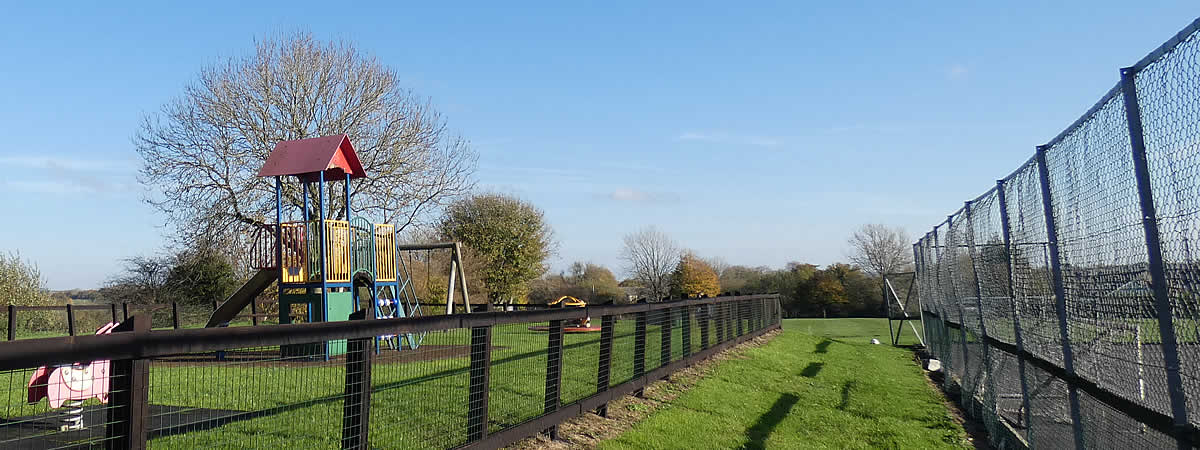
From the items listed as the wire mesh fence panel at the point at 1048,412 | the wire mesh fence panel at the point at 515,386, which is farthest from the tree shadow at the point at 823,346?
the wire mesh fence panel at the point at 1048,412

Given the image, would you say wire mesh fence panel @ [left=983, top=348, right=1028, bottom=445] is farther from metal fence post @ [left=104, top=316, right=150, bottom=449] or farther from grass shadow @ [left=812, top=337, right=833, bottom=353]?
grass shadow @ [left=812, top=337, right=833, bottom=353]

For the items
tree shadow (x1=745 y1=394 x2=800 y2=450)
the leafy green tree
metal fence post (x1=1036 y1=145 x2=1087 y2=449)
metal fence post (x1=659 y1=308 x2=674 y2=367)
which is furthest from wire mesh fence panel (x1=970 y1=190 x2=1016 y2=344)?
the leafy green tree

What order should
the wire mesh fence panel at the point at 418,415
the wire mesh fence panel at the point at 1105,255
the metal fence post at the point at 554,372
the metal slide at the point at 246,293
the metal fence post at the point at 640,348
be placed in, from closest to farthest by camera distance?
the wire mesh fence panel at the point at 1105,255, the wire mesh fence panel at the point at 418,415, the metal fence post at the point at 554,372, the metal fence post at the point at 640,348, the metal slide at the point at 246,293

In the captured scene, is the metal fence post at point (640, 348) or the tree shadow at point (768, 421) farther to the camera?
the metal fence post at point (640, 348)

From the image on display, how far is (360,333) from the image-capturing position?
389 cm

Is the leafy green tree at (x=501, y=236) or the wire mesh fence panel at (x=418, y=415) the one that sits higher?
the leafy green tree at (x=501, y=236)

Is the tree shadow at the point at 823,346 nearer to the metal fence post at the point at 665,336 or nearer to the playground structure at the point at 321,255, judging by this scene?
the metal fence post at the point at 665,336

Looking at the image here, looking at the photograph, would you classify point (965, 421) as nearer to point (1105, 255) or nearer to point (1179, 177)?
point (1105, 255)

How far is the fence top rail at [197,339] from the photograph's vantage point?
8.04ft

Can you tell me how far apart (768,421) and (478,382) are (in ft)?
10.4

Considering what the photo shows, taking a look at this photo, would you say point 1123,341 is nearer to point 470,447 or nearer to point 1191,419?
point 1191,419

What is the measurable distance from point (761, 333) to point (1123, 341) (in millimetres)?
13181

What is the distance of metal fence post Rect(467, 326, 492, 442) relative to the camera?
15.8 feet

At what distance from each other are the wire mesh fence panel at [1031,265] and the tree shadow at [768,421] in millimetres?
2131
